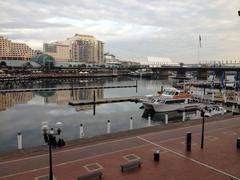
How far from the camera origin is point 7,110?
57719 mm

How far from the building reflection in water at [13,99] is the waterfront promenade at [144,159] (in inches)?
1678

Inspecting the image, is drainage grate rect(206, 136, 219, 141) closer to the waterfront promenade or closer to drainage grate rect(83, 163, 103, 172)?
the waterfront promenade

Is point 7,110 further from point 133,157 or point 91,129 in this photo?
point 133,157

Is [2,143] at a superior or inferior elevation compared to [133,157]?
inferior

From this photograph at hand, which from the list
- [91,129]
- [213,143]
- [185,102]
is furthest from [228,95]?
[213,143]

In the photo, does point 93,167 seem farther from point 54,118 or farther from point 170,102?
point 170,102

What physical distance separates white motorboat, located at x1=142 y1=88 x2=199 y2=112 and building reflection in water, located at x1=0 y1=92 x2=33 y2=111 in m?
31.7

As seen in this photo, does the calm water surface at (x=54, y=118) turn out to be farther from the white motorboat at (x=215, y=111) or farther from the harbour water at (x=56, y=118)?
the white motorboat at (x=215, y=111)

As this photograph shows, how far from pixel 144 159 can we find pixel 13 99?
61.4 m


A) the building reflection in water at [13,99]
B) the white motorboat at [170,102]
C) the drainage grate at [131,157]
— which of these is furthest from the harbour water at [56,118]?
the drainage grate at [131,157]

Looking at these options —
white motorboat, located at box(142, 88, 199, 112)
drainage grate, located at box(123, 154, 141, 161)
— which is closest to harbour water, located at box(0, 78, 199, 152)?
white motorboat, located at box(142, 88, 199, 112)

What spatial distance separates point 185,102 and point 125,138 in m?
35.2

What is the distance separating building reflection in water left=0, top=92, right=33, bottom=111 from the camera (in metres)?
63.9

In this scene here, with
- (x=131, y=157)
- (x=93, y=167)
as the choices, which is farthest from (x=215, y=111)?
(x=93, y=167)
